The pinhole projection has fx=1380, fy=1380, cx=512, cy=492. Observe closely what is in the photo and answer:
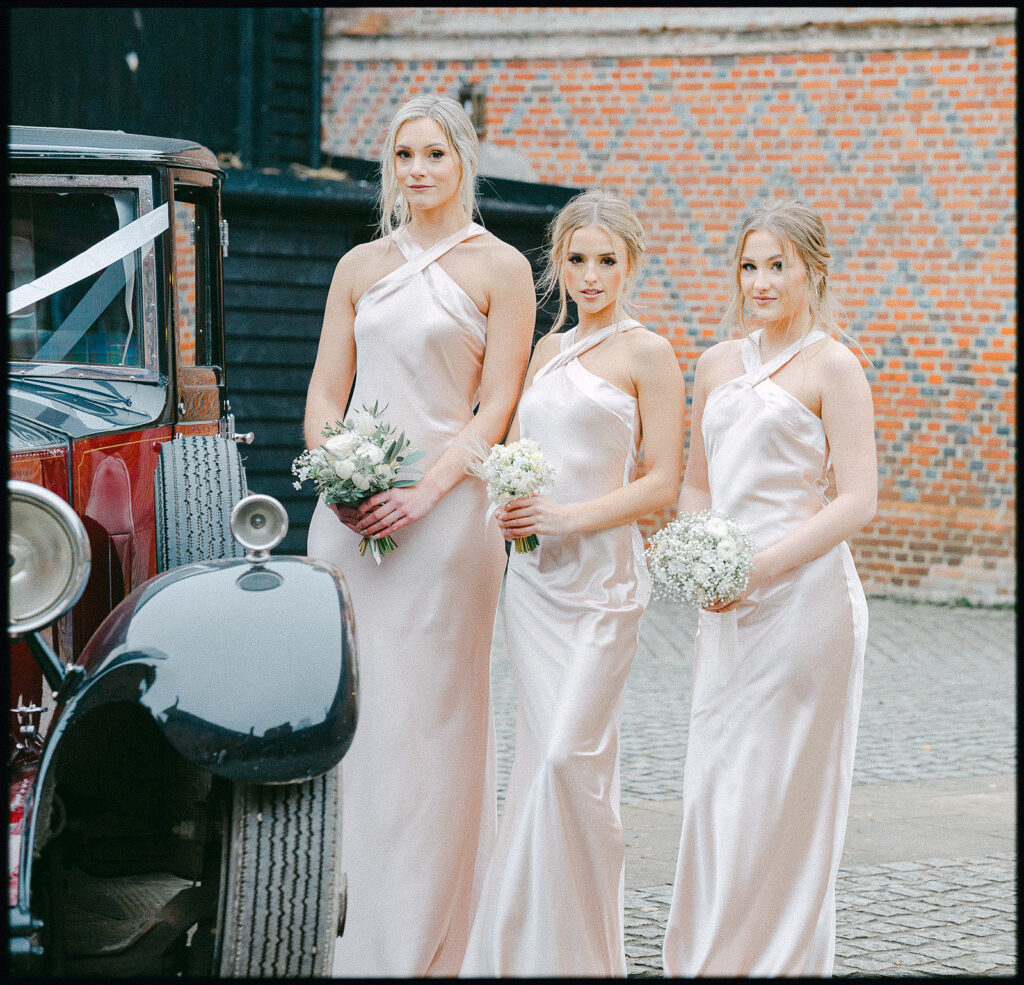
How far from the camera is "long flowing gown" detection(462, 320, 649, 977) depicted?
3.50 metres

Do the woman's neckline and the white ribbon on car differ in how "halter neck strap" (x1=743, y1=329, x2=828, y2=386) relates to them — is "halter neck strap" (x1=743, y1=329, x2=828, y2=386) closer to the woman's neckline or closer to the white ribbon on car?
the woman's neckline

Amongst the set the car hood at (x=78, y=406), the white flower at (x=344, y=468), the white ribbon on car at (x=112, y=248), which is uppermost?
the white ribbon on car at (x=112, y=248)

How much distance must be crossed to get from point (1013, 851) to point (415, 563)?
2932mm

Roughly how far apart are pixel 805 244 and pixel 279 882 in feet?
6.88

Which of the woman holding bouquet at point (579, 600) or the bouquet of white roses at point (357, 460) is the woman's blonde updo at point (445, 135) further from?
the bouquet of white roses at point (357, 460)

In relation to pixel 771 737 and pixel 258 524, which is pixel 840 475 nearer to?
pixel 771 737

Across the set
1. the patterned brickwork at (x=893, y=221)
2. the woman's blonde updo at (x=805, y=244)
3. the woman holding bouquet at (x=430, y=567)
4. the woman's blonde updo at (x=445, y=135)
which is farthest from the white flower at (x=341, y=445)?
the patterned brickwork at (x=893, y=221)

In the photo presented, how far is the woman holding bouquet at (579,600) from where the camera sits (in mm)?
3510

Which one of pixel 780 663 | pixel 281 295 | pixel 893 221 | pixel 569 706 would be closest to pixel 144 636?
pixel 569 706

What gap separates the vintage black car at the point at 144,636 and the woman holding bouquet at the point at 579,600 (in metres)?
0.61

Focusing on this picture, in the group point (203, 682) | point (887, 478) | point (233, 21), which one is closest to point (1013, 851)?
point (203, 682)

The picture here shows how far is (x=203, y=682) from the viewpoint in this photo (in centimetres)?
280

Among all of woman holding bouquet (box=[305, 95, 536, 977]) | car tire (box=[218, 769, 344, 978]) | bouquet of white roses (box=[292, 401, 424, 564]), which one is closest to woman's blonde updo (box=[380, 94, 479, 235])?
woman holding bouquet (box=[305, 95, 536, 977])

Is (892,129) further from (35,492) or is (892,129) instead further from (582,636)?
(35,492)
